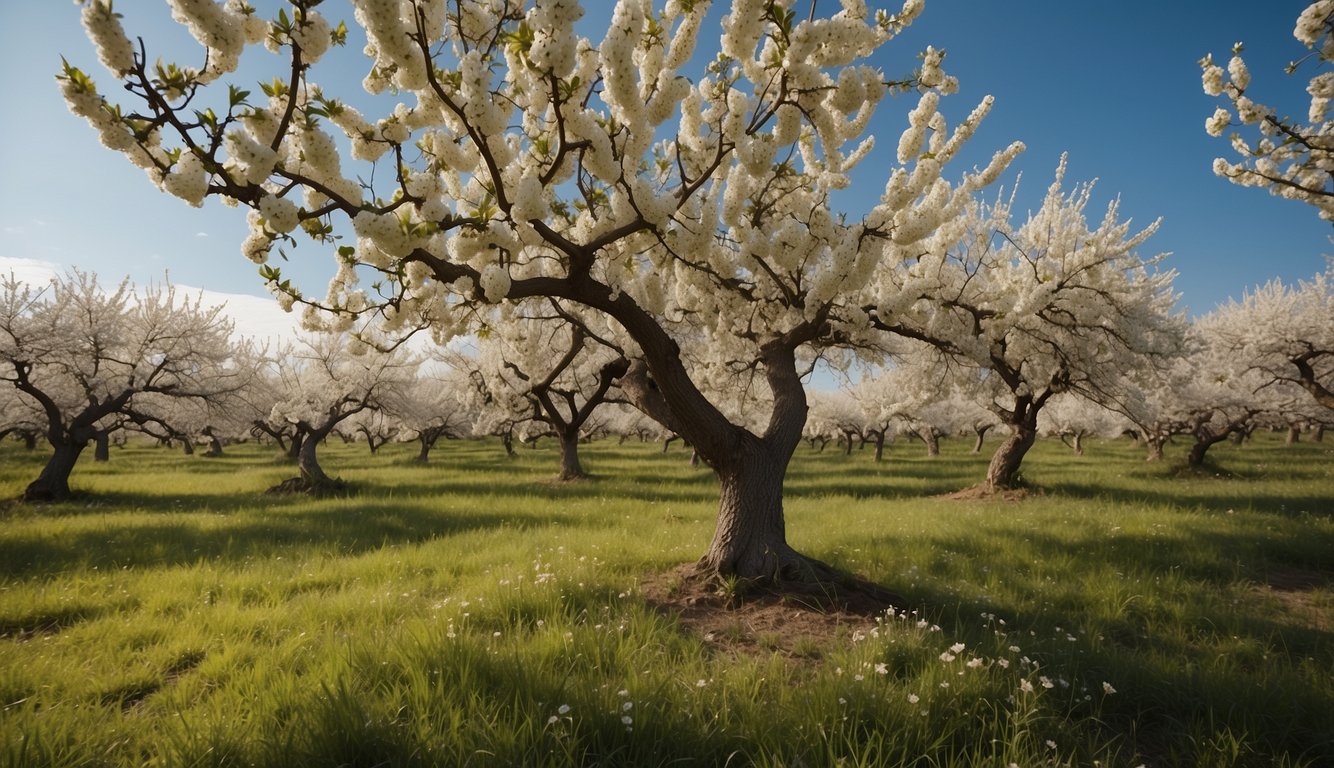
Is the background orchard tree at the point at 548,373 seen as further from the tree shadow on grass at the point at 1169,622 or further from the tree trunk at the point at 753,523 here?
the tree shadow on grass at the point at 1169,622

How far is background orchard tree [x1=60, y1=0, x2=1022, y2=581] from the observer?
3068 millimetres

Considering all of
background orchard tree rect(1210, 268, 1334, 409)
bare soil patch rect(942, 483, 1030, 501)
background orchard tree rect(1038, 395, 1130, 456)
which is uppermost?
background orchard tree rect(1210, 268, 1334, 409)

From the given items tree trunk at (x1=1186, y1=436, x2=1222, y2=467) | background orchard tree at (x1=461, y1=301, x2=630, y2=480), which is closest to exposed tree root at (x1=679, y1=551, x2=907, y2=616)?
background orchard tree at (x1=461, y1=301, x2=630, y2=480)

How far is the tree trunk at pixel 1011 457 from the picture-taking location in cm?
1642

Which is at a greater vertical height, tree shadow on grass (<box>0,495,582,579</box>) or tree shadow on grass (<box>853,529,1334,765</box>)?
tree shadow on grass (<box>853,529,1334,765</box>)

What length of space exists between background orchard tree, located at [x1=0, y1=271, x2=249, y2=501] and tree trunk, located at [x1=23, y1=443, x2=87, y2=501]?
0.02 meters

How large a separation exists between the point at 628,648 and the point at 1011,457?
16858mm

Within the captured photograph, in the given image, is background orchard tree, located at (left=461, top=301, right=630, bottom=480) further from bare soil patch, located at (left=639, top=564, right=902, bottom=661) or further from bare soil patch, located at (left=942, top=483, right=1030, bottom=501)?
bare soil patch, located at (left=942, top=483, right=1030, bottom=501)

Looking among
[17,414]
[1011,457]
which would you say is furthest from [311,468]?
[1011,457]

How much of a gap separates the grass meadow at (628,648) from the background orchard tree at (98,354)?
6.04 m

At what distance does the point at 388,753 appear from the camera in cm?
285

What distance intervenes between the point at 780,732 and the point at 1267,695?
370cm

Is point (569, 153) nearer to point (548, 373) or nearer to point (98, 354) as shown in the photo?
point (548, 373)

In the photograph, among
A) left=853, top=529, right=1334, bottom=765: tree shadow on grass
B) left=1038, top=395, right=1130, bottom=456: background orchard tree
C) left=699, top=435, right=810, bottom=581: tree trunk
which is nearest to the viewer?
left=853, top=529, right=1334, bottom=765: tree shadow on grass
